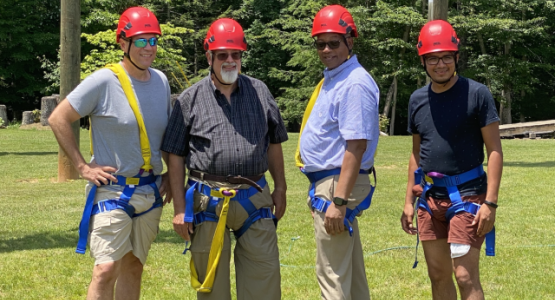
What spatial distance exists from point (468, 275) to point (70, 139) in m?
2.83

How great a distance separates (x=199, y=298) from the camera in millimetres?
4707

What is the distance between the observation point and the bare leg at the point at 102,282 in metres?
4.48

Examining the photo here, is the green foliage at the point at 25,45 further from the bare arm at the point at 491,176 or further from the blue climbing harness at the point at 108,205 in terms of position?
the bare arm at the point at 491,176

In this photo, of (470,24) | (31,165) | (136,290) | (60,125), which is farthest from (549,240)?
(470,24)

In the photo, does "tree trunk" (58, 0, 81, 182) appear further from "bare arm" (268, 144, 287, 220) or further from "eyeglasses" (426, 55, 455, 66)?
"eyeglasses" (426, 55, 455, 66)

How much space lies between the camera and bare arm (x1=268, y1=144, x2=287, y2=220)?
4949 millimetres

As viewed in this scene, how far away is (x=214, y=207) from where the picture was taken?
462 cm

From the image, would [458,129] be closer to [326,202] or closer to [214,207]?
[326,202]

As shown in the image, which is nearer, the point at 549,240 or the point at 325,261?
the point at 325,261

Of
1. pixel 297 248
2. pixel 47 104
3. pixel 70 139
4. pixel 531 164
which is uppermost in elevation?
pixel 70 139

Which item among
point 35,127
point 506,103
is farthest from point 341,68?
point 506,103

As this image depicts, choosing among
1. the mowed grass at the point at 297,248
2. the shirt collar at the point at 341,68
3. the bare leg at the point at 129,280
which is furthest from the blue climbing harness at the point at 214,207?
the mowed grass at the point at 297,248

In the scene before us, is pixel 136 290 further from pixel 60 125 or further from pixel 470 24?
pixel 470 24

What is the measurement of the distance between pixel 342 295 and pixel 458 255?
0.82m
